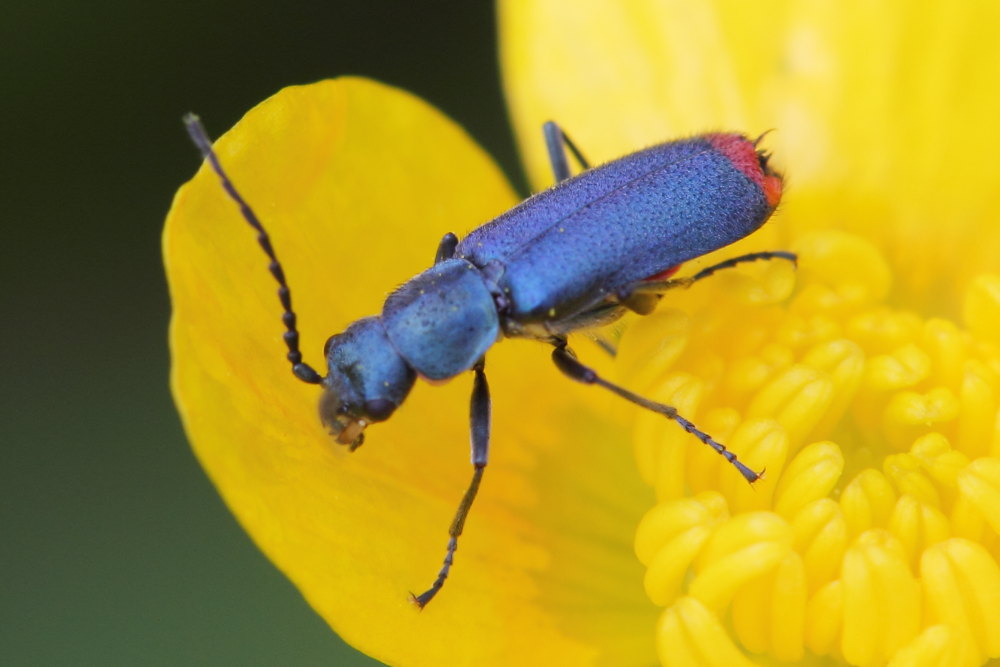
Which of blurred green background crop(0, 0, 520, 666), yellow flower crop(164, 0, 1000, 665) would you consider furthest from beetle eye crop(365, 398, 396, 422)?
blurred green background crop(0, 0, 520, 666)

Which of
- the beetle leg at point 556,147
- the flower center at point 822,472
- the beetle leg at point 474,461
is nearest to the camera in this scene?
the flower center at point 822,472

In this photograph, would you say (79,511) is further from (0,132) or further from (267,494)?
(267,494)

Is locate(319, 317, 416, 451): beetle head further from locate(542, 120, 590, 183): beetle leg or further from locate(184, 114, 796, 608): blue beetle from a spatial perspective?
locate(542, 120, 590, 183): beetle leg

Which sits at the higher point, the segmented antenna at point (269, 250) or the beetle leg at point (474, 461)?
the segmented antenna at point (269, 250)

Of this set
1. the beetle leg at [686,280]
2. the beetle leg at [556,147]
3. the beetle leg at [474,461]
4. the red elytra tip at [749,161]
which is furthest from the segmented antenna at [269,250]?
the red elytra tip at [749,161]

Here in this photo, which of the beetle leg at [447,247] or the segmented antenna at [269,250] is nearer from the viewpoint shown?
the segmented antenna at [269,250]

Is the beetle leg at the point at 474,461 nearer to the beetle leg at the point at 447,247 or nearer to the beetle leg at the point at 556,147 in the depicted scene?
the beetle leg at the point at 447,247

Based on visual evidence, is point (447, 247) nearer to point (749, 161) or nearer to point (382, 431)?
point (382, 431)
